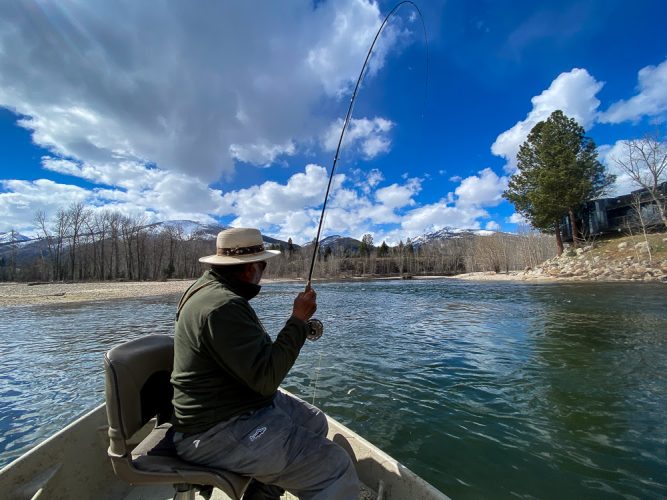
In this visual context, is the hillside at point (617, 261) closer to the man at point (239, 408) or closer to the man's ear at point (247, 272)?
the man at point (239, 408)

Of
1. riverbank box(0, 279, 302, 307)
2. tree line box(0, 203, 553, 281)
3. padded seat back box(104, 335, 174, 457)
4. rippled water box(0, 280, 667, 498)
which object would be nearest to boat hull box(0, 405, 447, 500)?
padded seat back box(104, 335, 174, 457)

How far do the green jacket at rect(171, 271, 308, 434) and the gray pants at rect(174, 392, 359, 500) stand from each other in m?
0.08

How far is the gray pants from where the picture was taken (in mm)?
1938

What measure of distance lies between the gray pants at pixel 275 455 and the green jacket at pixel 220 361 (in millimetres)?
80

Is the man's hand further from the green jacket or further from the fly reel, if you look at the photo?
the fly reel

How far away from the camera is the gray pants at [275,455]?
1938 millimetres

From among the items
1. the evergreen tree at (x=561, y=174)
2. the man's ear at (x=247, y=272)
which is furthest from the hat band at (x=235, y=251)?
the evergreen tree at (x=561, y=174)

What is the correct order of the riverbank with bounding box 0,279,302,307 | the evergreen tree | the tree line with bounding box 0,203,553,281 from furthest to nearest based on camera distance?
the tree line with bounding box 0,203,553,281, the evergreen tree, the riverbank with bounding box 0,279,302,307

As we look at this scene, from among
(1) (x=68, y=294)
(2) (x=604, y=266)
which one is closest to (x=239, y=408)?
(2) (x=604, y=266)

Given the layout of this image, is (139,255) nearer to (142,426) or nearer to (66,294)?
(66,294)

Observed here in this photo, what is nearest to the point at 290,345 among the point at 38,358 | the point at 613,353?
the point at 613,353

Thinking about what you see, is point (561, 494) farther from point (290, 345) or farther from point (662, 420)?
point (290, 345)

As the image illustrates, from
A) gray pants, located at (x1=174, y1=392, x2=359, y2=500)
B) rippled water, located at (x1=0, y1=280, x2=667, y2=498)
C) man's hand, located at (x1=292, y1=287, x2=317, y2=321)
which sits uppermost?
man's hand, located at (x1=292, y1=287, x2=317, y2=321)

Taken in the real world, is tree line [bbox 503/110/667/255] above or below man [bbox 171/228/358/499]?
above
